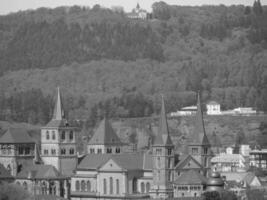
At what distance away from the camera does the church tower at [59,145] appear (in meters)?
134

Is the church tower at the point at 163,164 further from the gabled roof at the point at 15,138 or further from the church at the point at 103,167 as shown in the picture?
the gabled roof at the point at 15,138

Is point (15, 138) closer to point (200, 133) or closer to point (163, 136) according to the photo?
point (163, 136)

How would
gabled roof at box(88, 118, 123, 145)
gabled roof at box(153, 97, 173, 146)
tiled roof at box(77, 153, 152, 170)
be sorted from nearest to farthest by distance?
gabled roof at box(153, 97, 173, 146)
tiled roof at box(77, 153, 152, 170)
gabled roof at box(88, 118, 123, 145)

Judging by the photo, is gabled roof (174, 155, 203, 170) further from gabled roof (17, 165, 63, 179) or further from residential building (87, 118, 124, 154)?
residential building (87, 118, 124, 154)

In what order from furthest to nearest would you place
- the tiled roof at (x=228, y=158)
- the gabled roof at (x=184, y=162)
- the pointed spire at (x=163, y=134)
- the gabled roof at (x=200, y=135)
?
the tiled roof at (x=228, y=158), the gabled roof at (x=200, y=135), the gabled roof at (x=184, y=162), the pointed spire at (x=163, y=134)

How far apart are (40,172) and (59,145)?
5107 mm

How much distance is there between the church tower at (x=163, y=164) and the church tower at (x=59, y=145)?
1100 centimetres

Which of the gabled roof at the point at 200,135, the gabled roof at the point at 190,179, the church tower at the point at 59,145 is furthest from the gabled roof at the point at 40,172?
the gabled roof at the point at 200,135

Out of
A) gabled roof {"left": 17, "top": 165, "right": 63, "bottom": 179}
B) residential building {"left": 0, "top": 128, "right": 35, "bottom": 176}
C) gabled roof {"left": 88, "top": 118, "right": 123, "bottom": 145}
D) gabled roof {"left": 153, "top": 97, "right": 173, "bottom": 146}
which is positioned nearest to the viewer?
gabled roof {"left": 153, "top": 97, "right": 173, "bottom": 146}

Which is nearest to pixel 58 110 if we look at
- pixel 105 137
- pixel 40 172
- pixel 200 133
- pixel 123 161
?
pixel 105 137

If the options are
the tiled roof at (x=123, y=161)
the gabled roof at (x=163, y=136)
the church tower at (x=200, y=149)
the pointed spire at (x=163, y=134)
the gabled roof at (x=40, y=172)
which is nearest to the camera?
the gabled roof at (x=163, y=136)

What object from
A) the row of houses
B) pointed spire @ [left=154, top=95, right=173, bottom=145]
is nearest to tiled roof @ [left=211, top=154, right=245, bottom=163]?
the row of houses

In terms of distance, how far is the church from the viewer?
125938 mm

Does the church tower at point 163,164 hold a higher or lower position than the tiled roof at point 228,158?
lower
